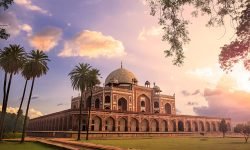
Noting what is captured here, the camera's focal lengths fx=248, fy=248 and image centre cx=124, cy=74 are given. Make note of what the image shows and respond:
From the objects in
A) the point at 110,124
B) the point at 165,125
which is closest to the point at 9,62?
the point at 110,124

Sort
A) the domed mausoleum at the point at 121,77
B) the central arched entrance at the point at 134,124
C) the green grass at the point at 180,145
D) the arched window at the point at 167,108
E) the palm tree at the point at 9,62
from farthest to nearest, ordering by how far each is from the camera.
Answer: the arched window at the point at 167,108 < the domed mausoleum at the point at 121,77 < the central arched entrance at the point at 134,124 < the palm tree at the point at 9,62 < the green grass at the point at 180,145

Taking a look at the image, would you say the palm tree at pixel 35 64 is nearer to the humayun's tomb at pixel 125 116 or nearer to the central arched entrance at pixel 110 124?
the humayun's tomb at pixel 125 116

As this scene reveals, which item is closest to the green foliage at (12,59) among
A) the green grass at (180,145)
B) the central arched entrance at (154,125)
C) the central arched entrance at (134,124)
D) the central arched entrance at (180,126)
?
the green grass at (180,145)

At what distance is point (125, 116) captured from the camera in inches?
2635

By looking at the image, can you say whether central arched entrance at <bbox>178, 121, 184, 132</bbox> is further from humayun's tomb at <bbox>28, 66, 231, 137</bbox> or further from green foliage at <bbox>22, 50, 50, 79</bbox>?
green foliage at <bbox>22, 50, 50, 79</bbox>

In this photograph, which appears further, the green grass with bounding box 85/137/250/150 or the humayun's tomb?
the humayun's tomb

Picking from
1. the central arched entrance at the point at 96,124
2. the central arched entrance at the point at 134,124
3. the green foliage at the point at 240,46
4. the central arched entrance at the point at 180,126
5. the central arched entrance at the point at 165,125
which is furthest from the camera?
the central arched entrance at the point at 180,126

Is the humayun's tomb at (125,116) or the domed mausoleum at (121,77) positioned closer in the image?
the humayun's tomb at (125,116)

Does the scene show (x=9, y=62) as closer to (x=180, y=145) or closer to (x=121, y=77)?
(x=180, y=145)

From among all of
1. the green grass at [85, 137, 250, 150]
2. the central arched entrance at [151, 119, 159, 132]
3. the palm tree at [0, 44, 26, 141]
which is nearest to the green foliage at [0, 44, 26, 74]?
the palm tree at [0, 44, 26, 141]

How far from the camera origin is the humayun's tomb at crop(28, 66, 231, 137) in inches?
2425

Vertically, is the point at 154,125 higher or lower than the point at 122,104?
lower

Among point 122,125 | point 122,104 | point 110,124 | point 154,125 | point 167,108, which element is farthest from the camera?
Result: point 167,108

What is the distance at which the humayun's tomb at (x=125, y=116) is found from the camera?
61594 mm
